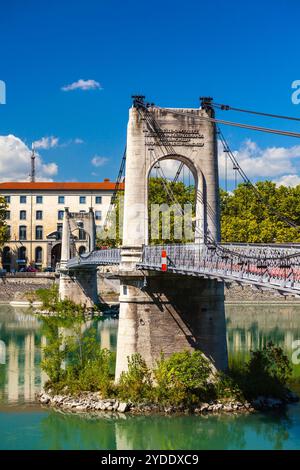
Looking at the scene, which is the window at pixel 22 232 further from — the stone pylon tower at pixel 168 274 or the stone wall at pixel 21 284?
the stone pylon tower at pixel 168 274

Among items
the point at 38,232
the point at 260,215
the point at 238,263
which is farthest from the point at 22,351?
the point at 38,232

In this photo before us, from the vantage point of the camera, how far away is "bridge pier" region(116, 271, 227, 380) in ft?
74.7

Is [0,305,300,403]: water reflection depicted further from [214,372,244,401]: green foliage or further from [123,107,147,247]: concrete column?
[123,107,147,247]: concrete column

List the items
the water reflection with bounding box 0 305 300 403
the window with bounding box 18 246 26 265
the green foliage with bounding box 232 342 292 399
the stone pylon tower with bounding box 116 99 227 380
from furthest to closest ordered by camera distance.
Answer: the window with bounding box 18 246 26 265, the water reflection with bounding box 0 305 300 403, the stone pylon tower with bounding box 116 99 227 380, the green foliage with bounding box 232 342 292 399

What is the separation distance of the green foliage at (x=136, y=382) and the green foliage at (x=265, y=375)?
2.99 meters

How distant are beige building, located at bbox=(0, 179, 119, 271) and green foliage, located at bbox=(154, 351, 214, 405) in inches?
2230

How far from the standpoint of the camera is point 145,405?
21.2m

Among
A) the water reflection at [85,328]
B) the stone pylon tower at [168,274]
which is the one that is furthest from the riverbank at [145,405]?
the water reflection at [85,328]

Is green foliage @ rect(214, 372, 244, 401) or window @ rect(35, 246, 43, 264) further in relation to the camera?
window @ rect(35, 246, 43, 264)

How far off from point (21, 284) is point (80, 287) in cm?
974

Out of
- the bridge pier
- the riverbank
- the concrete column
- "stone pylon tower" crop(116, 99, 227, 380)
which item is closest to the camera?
the riverbank

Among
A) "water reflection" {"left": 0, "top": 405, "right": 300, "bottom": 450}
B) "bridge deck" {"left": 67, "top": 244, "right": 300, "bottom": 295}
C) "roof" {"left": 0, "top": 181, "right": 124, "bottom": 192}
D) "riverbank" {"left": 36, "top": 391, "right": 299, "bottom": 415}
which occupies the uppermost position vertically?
"roof" {"left": 0, "top": 181, "right": 124, "bottom": 192}

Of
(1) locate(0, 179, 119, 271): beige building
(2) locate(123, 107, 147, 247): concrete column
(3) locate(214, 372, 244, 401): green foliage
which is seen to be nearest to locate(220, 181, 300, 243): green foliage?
(1) locate(0, 179, 119, 271): beige building

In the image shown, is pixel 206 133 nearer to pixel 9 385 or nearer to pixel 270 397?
pixel 270 397
